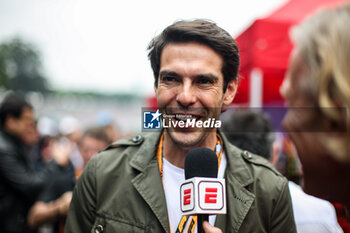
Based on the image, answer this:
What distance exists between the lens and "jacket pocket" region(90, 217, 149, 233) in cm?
175

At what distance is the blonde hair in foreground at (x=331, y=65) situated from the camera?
110 cm

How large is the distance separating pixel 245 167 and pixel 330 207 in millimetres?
735

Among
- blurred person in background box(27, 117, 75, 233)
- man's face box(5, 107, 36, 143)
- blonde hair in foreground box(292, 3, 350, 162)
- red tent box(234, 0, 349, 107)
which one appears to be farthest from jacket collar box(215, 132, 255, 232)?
man's face box(5, 107, 36, 143)

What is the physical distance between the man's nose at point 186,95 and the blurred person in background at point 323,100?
0.58m

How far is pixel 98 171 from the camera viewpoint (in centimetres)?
192

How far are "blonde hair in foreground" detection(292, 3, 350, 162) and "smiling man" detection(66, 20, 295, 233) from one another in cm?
76

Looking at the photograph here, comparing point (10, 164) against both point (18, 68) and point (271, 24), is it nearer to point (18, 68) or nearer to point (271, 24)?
point (271, 24)

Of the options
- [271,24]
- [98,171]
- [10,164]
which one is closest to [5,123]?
[10,164]

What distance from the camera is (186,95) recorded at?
177 cm

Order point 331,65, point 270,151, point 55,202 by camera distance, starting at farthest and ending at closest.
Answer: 1. point 55,202
2. point 270,151
3. point 331,65

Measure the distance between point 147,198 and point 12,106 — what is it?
2.89 m

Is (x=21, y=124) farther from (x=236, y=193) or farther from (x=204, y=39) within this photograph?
(x=236, y=193)

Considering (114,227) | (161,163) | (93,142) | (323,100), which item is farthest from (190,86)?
(93,142)

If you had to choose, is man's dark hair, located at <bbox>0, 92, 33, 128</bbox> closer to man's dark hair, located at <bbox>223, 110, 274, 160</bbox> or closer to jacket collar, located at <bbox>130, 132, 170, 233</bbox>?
jacket collar, located at <bbox>130, 132, 170, 233</bbox>
